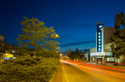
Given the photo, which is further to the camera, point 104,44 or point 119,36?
point 104,44

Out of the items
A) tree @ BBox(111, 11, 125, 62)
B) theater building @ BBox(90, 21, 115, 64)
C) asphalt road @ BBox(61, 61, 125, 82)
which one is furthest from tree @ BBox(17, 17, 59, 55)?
theater building @ BBox(90, 21, 115, 64)

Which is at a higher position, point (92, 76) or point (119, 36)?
point (119, 36)

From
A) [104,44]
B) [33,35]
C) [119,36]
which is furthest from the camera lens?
[104,44]

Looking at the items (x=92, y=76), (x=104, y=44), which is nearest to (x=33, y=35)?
(x=92, y=76)

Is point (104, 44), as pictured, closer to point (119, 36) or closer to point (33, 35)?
point (119, 36)

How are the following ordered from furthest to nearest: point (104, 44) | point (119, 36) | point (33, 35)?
1. point (104, 44)
2. point (119, 36)
3. point (33, 35)

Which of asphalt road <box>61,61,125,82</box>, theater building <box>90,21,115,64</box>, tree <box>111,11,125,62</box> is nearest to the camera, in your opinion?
asphalt road <box>61,61,125,82</box>

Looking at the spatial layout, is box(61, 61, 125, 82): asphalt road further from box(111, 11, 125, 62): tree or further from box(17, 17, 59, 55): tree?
box(111, 11, 125, 62): tree

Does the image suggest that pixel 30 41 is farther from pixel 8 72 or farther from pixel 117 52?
pixel 117 52

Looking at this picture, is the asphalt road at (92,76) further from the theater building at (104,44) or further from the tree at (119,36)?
the theater building at (104,44)

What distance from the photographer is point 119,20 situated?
39562 mm

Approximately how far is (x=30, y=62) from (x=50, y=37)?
26.1ft

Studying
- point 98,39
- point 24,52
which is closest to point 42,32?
point 24,52

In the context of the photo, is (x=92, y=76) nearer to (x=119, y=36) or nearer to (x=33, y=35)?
(x=33, y=35)
